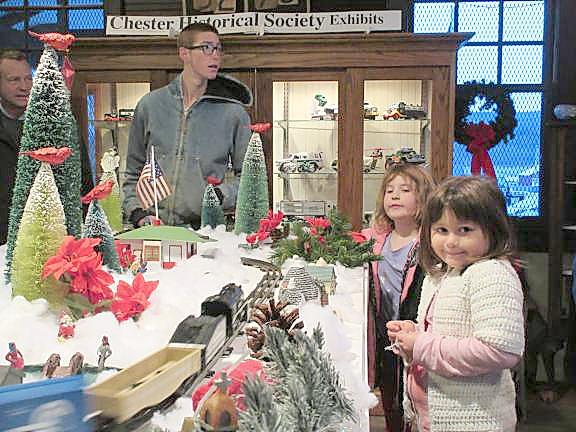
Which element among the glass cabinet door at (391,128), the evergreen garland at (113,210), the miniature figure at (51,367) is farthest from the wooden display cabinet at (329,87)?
the miniature figure at (51,367)

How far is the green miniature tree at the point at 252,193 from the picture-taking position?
3.40m

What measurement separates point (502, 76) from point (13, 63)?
311 cm

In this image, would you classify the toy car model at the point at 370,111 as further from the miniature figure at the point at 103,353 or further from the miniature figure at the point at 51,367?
the miniature figure at the point at 51,367

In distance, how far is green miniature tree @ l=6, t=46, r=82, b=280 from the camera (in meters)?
1.87

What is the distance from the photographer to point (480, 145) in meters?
4.45

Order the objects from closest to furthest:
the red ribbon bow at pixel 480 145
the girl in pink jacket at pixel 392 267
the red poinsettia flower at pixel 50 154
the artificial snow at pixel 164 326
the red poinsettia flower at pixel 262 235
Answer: the artificial snow at pixel 164 326
the red poinsettia flower at pixel 50 154
the girl in pink jacket at pixel 392 267
the red poinsettia flower at pixel 262 235
the red ribbon bow at pixel 480 145

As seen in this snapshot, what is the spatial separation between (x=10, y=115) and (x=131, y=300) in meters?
2.31

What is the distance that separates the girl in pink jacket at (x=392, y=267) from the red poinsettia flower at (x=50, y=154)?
133cm

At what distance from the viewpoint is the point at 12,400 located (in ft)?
2.34

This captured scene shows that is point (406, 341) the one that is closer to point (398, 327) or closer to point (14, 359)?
point (398, 327)

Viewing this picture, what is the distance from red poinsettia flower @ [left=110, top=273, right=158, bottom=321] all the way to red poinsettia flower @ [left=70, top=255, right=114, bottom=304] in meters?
0.04

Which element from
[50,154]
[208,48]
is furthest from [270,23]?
[50,154]

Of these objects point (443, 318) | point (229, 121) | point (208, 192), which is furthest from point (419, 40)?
point (443, 318)

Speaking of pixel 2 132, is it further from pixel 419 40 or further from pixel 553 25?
pixel 553 25
